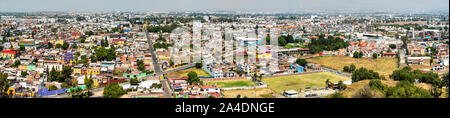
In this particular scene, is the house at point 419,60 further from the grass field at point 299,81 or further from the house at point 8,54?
the house at point 8,54

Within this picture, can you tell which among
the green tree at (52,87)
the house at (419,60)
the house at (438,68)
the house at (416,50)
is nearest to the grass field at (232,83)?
the green tree at (52,87)

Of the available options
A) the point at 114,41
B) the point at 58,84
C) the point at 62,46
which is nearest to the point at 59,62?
the point at 58,84

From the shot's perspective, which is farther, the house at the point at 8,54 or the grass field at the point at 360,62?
the house at the point at 8,54

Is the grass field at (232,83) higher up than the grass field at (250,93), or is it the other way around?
the grass field at (232,83)

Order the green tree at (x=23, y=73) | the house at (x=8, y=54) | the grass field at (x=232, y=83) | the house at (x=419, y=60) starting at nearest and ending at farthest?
the grass field at (x=232, y=83), the green tree at (x=23, y=73), the house at (x=419, y=60), the house at (x=8, y=54)

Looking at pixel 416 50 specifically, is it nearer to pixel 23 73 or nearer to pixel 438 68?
pixel 438 68
